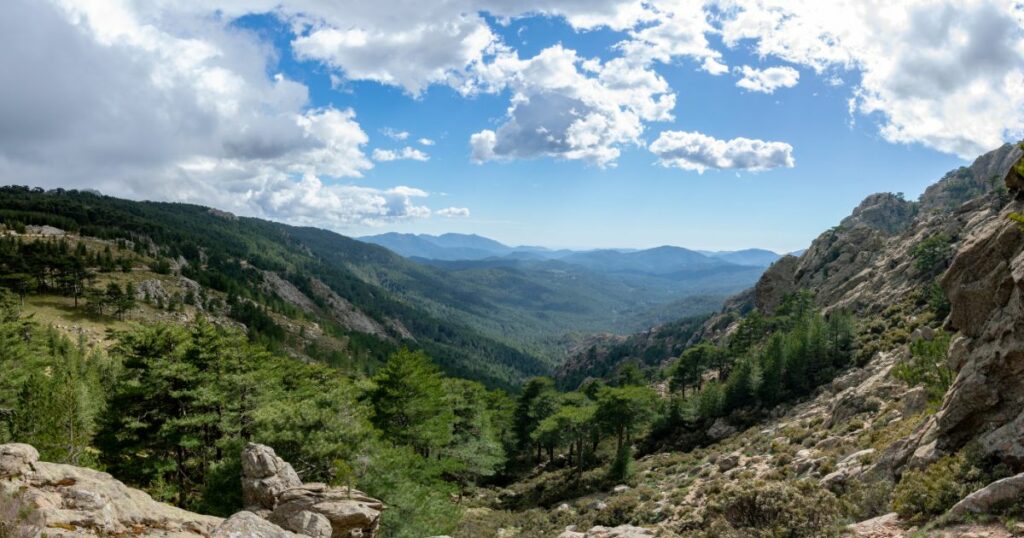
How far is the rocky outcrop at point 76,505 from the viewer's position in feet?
35.7

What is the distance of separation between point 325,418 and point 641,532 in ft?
53.1

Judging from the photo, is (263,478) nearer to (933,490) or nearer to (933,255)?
(933,490)

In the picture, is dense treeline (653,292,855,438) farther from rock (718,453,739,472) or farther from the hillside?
rock (718,453,739,472)

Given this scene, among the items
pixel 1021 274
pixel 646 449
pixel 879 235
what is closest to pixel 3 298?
pixel 646 449

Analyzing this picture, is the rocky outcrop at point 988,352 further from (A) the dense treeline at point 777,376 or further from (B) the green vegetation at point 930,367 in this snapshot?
(A) the dense treeline at point 777,376

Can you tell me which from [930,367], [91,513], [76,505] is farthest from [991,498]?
[76,505]

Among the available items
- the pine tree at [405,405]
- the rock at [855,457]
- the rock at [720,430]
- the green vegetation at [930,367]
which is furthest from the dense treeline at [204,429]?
the rock at [720,430]

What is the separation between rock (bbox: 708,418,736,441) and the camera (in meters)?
54.1

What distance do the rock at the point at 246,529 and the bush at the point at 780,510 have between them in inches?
566

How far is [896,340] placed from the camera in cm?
5253

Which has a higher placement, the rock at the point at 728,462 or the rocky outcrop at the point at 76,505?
the rocky outcrop at the point at 76,505

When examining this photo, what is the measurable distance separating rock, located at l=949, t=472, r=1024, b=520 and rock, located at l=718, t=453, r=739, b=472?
2525 cm

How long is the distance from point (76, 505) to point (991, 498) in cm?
2418

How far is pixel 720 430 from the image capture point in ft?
182
